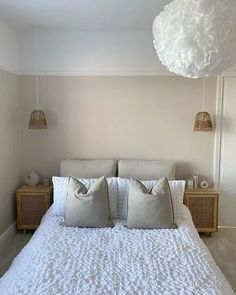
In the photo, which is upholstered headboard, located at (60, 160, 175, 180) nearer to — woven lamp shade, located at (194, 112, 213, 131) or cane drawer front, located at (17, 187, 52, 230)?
cane drawer front, located at (17, 187, 52, 230)

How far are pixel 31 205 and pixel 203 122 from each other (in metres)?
2.35

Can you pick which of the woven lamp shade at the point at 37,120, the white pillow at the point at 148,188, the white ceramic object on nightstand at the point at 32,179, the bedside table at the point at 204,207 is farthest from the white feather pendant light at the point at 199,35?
the white ceramic object on nightstand at the point at 32,179

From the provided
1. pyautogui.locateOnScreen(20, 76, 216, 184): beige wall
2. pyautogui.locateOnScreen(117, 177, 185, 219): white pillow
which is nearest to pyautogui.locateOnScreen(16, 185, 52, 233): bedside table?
pyautogui.locateOnScreen(20, 76, 216, 184): beige wall

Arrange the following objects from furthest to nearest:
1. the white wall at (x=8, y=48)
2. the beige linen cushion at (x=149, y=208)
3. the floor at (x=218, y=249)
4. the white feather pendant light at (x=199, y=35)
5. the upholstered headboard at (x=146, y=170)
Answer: the upholstered headboard at (x=146, y=170) < the white wall at (x=8, y=48) < the floor at (x=218, y=249) < the beige linen cushion at (x=149, y=208) < the white feather pendant light at (x=199, y=35)

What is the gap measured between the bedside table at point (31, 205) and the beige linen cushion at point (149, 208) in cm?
135

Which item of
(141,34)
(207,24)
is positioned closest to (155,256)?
(207,24)

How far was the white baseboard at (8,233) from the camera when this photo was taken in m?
3.55

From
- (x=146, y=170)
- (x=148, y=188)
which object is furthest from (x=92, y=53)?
(x=148, y=188)

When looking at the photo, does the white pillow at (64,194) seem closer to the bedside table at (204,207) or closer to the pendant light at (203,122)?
the bedside table at (204,207)

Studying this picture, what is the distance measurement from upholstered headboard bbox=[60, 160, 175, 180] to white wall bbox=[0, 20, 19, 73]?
133cm

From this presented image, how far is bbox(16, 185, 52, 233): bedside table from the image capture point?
380cm

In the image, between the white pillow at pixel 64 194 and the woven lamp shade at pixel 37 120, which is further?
the woven lamp shade at pixel 37 120

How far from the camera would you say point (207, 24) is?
1.52 m

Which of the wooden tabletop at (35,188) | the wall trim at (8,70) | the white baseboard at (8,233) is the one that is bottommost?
the white baseboard at (8,233)
